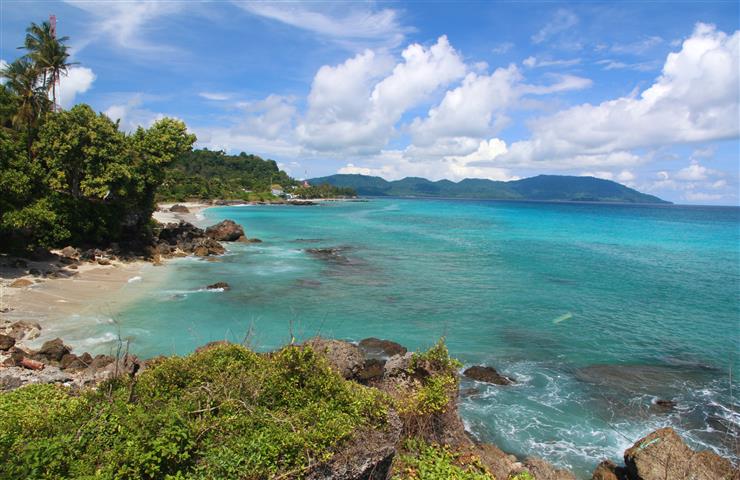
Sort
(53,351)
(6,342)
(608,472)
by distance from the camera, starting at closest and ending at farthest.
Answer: (608,472)
(53,351)
(6,342)

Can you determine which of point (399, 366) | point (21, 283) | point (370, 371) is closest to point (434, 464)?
point (399, 366)

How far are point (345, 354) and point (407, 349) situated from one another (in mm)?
5198

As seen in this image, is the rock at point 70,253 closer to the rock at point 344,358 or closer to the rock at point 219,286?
the rock at point 219,286

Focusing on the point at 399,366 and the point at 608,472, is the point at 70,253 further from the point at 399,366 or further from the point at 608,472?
the point at 608,472

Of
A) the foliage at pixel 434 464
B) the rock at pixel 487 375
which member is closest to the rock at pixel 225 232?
the rock at pixel 487 375

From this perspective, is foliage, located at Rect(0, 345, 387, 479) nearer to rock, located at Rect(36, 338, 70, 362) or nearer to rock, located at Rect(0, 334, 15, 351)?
rock, located at Rect(36, 338, 70, 362)

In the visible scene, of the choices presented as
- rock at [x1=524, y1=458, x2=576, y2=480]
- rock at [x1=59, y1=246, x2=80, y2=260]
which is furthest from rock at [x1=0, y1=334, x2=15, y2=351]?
rock at [x1=524, y1=458, x2=576, y2=480]

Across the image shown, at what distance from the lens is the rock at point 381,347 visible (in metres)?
20.7

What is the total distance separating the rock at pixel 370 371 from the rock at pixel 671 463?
895 cm

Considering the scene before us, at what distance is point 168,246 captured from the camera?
43.0 m

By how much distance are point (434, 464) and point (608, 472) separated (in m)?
6.27

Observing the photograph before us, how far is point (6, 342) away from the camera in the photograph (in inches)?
701

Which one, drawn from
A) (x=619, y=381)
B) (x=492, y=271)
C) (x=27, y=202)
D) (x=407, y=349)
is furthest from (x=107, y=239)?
(x=619, y=381)

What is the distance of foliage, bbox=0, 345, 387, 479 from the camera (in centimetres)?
712
